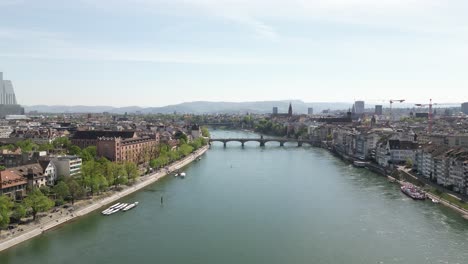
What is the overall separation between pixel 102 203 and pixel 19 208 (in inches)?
194

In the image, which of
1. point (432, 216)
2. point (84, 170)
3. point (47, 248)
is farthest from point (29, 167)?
point (432, 216)

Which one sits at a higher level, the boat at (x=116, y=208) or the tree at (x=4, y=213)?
the tree at (x=4, y=213)

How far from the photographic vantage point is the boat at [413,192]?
76.8 ft

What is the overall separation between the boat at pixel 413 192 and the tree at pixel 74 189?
14.8m

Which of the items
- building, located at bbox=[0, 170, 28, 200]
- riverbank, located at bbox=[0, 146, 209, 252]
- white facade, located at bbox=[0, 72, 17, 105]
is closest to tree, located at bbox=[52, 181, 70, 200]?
riverbank, located at bbox=[0, 146, 209, 252]

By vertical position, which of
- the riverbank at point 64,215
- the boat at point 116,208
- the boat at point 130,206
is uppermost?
the riverbank at point 64,215

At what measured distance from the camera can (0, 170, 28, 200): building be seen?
18.8m

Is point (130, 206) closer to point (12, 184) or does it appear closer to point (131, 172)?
point (12, 184)

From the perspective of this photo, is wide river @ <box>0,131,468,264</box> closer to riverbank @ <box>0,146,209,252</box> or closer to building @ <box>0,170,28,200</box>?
riverbank @ <box>0,146,209,252</box>

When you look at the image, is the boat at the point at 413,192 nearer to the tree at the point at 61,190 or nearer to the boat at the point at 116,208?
the boat at the point at 116,208

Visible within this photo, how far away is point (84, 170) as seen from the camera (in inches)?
928

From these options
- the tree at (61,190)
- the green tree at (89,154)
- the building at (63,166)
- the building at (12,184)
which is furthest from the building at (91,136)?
the tree at (61,190)

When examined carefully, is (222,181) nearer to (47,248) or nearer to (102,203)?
(102,203)

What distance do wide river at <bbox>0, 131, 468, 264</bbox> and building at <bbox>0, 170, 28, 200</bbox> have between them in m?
2.80
